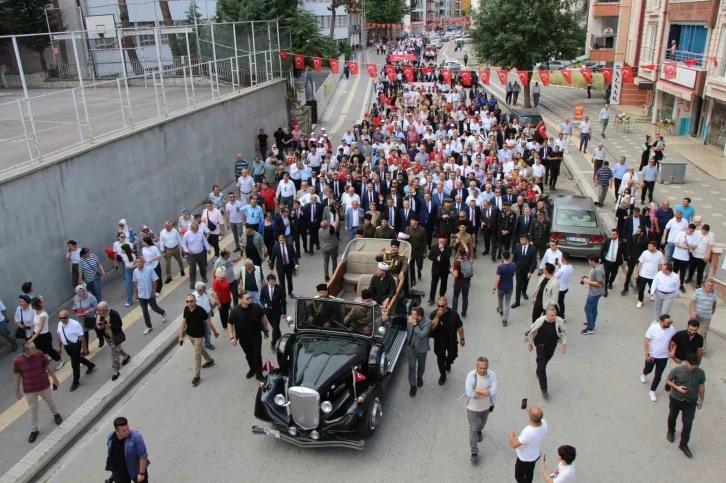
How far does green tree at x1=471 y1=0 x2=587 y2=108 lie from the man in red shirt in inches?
1219

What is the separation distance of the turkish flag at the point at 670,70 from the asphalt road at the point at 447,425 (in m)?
20.8

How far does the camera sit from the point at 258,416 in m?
7.67

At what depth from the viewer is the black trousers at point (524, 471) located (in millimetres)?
6562

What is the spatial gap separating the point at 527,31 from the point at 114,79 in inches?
1002

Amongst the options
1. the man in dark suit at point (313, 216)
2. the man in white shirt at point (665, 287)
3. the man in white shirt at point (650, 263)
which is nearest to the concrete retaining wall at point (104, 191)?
the man in dark suit at point (313, 216)

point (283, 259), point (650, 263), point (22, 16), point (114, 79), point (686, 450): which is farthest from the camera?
point (22, 16)

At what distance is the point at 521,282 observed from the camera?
1170 centimetres

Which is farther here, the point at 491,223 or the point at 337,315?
the point at 491,223

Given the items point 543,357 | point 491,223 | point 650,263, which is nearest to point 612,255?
point 650,263

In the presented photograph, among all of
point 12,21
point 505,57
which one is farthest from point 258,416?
point 505,57

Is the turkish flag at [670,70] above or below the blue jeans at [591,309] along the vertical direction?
above

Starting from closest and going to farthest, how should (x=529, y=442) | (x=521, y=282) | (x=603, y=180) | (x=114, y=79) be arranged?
(x=529, y=442), (x=521, y=282), (x=114, y=79), (x=603, y=180)

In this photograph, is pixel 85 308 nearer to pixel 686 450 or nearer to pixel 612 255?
pixel 686 450

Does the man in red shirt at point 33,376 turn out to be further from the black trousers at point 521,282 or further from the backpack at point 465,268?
the black trousers at point 521,282
